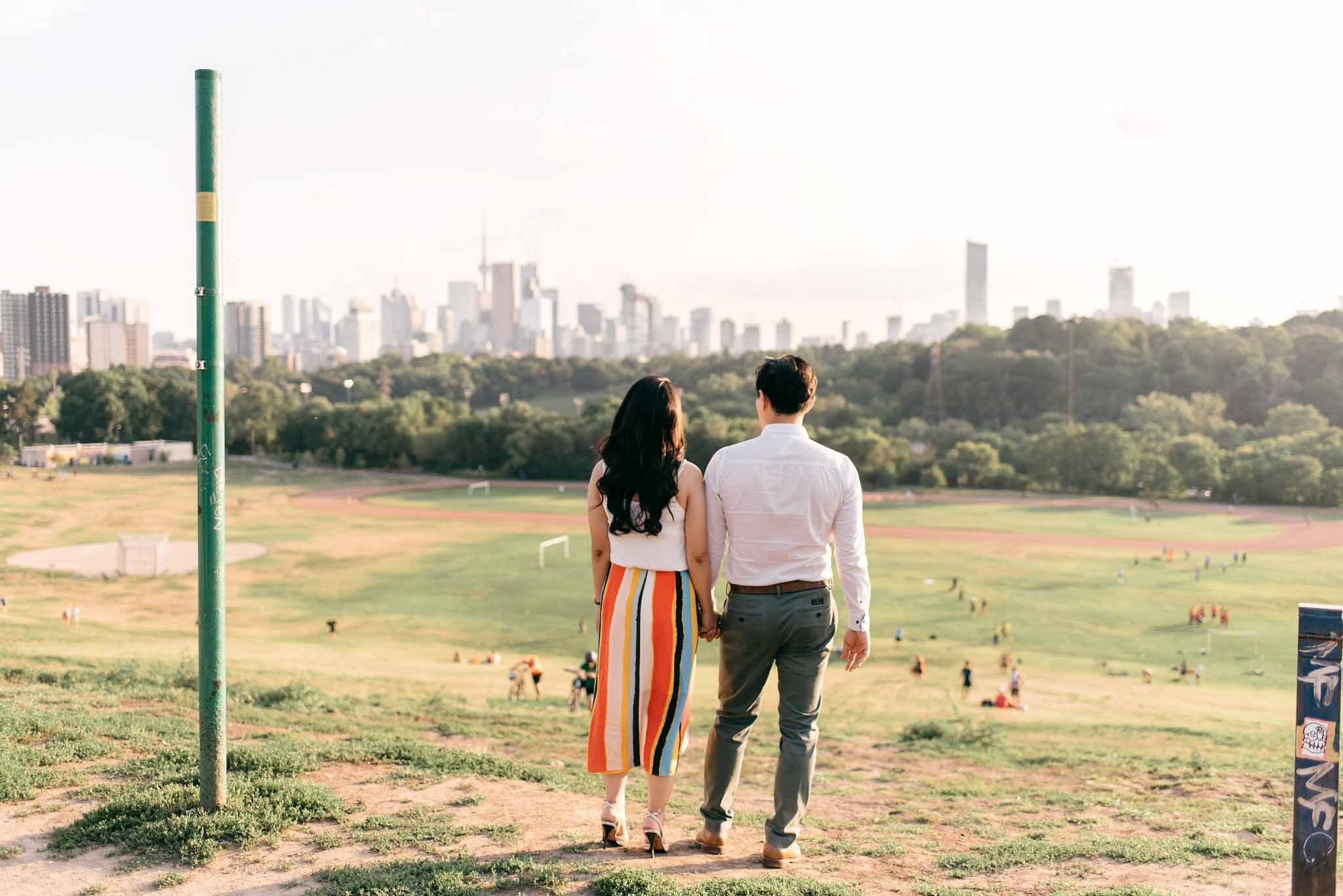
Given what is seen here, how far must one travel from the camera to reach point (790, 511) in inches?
197

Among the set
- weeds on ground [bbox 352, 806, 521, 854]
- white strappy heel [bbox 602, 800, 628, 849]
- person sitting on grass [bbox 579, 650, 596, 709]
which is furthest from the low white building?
white strappy heel [bbox 602, 800, 628, 849]

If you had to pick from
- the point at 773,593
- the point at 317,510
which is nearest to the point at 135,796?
the point at 773,593

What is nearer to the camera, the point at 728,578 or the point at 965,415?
the point at 728,578

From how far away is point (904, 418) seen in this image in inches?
4043

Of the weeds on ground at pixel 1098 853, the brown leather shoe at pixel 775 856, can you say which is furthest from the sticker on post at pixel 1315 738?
the brown leather shoe at pixel 775 856

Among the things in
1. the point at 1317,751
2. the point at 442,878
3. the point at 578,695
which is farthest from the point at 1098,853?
the point at 578,695

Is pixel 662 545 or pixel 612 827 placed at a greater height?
pixel 662 545

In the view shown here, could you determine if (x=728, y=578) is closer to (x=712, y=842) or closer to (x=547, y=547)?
(x=712, y=842)

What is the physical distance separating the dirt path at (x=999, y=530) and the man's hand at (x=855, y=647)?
43.5 m

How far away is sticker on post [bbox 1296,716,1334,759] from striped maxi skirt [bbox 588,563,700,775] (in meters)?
2.68

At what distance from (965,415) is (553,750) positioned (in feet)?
333

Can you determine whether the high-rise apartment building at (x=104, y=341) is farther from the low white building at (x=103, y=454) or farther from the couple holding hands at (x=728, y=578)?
the couple holding hands at (x=728, y=578)

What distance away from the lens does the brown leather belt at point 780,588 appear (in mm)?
5004

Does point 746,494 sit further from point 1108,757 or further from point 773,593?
point 1108,757
